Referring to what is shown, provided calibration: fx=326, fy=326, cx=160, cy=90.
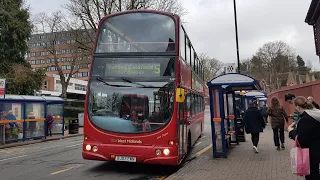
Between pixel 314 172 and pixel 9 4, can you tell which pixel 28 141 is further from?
pixel 9 4

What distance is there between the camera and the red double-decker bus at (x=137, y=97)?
8383 mm

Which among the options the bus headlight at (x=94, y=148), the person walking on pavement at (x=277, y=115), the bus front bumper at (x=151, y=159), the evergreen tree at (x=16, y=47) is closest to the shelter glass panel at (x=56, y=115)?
the evergreen tree at (x=16, y=47)

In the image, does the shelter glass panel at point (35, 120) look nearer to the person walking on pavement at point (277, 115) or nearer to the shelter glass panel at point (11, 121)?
the shelter glass panel at point (11, 121)

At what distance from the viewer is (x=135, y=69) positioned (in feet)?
28.9

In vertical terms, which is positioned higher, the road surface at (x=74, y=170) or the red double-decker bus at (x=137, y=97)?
the red double-decker bus at (x=137, y=97)

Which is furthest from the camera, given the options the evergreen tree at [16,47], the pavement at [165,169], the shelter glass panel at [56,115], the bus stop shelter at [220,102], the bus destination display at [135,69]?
the evergreen tree at [16,47]

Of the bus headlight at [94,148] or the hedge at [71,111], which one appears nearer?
the bus headlight at [94,148]

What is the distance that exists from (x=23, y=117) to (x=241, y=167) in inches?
553

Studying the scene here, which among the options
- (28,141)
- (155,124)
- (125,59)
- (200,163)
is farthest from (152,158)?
(28,141)

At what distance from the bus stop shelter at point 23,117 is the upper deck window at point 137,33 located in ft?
33.8

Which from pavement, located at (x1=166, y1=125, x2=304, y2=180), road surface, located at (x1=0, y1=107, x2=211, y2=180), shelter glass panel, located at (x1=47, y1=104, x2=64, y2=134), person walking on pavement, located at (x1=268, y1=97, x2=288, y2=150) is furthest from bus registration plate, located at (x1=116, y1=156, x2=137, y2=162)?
shelter glass panel, located at (x1=47, y1=104, x2=64, y2=134)

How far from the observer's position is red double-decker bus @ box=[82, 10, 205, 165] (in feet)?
27.5

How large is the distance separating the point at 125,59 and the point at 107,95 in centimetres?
110

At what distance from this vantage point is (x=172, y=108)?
854 cm
